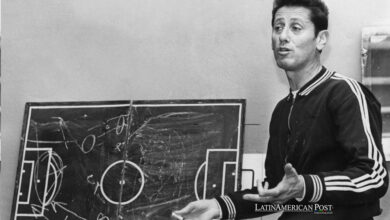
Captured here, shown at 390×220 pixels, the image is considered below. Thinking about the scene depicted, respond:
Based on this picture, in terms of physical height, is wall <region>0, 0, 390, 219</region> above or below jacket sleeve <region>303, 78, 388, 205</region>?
above

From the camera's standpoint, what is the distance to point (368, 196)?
7.20ft

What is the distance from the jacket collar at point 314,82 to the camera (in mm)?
2518

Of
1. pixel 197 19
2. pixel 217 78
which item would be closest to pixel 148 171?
pixel 217 78

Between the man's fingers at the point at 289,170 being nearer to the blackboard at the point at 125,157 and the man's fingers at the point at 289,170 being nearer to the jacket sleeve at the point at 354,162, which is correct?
the jacket sleeve at the point at 354,162

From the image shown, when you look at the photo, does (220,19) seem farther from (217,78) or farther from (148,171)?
(148,171)

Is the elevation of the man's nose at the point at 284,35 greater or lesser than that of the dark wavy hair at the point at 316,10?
lesser

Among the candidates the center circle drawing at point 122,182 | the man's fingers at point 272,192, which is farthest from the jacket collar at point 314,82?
the center circle drawing at point 122,182

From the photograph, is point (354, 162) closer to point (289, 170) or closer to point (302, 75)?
point (289, 170)

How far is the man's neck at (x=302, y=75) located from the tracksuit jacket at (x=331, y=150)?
0.06 m

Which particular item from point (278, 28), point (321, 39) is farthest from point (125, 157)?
point (321, 39)

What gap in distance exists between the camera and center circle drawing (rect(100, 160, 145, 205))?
128 inches

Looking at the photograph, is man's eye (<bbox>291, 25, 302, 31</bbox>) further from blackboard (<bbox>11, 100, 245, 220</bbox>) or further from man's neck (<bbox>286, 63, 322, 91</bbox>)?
Result: blackboard (<bbox>11, 100, 245, 220</bbox>)

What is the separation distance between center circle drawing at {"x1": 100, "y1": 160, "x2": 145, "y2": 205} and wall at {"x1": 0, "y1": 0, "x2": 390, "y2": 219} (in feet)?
1.29

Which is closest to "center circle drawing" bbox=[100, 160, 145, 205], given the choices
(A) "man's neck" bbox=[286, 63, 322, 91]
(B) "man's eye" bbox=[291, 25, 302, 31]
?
(A) "man's neck" bbox=[286, 63, 322, 91]
